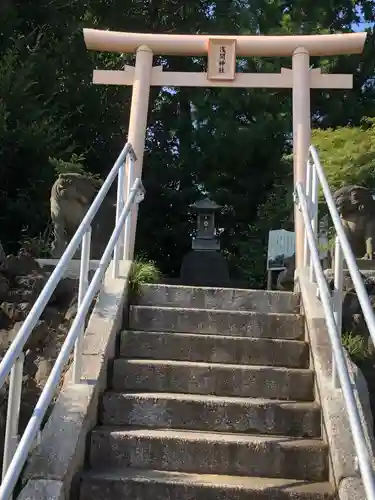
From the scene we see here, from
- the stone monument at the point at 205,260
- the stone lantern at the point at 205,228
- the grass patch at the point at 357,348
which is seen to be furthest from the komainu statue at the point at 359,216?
the stone lantern at the point at 205,228

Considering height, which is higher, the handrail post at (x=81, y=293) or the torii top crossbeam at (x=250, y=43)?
the torii top crossbeam at (x=250, y=43)

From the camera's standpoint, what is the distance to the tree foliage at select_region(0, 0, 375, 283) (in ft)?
36.2

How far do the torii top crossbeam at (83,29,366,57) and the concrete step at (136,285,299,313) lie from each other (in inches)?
126

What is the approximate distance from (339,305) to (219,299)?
1286mm

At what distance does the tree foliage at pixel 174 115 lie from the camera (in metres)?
11.0

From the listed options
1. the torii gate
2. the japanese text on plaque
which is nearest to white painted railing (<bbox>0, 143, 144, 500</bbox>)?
the torii gate

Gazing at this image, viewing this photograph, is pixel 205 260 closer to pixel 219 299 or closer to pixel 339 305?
pixel 219 299

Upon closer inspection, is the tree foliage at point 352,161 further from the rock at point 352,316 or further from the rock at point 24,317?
the rock at point 24,317

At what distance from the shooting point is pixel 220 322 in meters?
4.26

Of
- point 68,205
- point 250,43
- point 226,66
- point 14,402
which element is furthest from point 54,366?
point 250,43

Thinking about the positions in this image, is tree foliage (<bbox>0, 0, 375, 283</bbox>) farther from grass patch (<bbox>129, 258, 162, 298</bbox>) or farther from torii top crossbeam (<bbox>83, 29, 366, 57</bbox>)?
grass patch (<bbox>129, 258, 162, 298</bbox>)

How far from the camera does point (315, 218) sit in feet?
15.1

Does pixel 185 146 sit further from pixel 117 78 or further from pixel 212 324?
pixel 212 324

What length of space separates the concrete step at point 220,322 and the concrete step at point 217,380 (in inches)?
16.9
